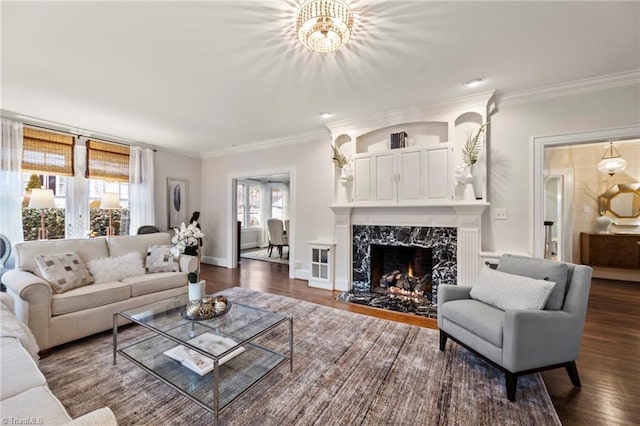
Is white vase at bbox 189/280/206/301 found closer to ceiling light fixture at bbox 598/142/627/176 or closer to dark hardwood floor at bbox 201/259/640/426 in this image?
dark hardwood floor at bbox 201/259/640/426

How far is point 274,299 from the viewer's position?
3.70m

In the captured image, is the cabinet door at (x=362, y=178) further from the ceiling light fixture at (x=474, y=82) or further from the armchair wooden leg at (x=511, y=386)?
the armchair wooden leg at (x=511, y=386)

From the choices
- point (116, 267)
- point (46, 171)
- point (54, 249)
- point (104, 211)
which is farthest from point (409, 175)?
point (46, 171)

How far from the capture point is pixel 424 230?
366 centimetres

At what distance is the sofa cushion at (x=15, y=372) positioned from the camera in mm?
1110

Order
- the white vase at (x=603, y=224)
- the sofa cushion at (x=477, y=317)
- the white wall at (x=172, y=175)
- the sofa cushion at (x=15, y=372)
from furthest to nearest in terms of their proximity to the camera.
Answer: the white wall at (x=172, y=175), the white vase at (x=603, y=224), the sofa cushion at (x=477, y=317), the sofa cushion at (x=15, y=372)

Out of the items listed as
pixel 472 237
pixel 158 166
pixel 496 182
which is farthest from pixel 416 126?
pixel 158 166

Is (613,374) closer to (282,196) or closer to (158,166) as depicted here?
(158,166)

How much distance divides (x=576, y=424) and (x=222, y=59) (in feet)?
12.0

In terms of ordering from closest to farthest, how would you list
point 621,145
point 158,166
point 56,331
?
1. point 56,331
2. point 621,145
3. point 158,166

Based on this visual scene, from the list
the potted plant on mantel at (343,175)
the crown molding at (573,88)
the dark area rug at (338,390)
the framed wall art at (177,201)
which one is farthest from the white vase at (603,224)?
the framed wall art at (177,201)

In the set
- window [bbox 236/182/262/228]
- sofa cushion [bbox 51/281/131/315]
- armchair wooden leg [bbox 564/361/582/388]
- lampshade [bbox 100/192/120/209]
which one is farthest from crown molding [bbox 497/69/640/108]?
window [bbox 236/182/262/228]

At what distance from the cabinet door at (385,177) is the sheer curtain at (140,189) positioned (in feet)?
14.0

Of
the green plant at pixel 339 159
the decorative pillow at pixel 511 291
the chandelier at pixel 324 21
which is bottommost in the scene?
the decorative pillow at pixel 511 291
